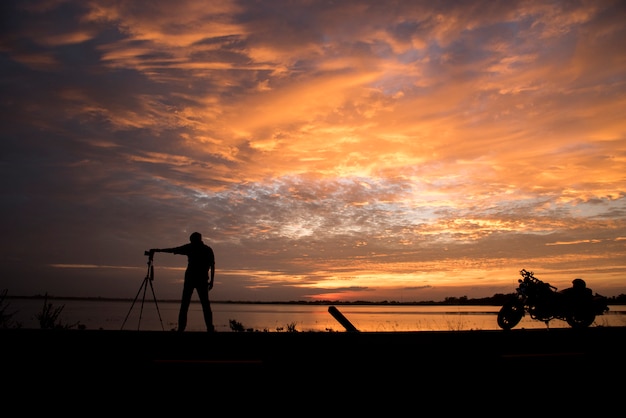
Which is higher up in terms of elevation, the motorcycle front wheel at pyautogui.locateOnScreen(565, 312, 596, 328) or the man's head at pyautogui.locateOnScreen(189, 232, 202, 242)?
the man's head at pyautogui.locateOnScreen(189, 232, 202, 242)

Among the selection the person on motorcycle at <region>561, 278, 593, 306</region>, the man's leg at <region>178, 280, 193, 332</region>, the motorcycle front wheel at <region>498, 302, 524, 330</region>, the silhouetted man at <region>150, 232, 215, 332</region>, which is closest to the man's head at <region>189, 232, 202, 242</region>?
the silhouetted man at <region>150, 232, 215, 332</region>

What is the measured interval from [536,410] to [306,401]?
2342mm

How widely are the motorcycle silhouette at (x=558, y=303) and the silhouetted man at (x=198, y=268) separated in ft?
36.9

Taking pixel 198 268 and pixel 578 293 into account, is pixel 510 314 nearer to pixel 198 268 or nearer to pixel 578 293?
pixel 578 293

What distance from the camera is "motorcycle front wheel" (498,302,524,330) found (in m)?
16.7

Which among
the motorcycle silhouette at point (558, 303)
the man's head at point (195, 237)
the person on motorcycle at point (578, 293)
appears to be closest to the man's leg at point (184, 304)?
the man's head at point (195, 237)

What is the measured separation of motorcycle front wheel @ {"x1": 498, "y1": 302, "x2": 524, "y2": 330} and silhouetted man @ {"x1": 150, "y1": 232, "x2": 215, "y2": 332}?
11.2 meters

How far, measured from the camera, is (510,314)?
55.2 feet

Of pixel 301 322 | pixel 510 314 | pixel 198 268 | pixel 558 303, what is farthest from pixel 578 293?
pixel 301 322

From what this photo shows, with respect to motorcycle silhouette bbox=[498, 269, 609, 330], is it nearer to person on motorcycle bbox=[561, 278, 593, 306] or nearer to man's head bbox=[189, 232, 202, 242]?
person on motorcycle bbox=[561, 278, 593, 306]

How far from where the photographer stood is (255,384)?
4742 millimetres

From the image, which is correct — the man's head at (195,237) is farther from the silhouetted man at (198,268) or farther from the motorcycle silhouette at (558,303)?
the motorcycle silhouette at (558,303)

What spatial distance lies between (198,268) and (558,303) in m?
12.8

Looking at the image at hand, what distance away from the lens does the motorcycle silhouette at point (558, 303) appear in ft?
52.2
